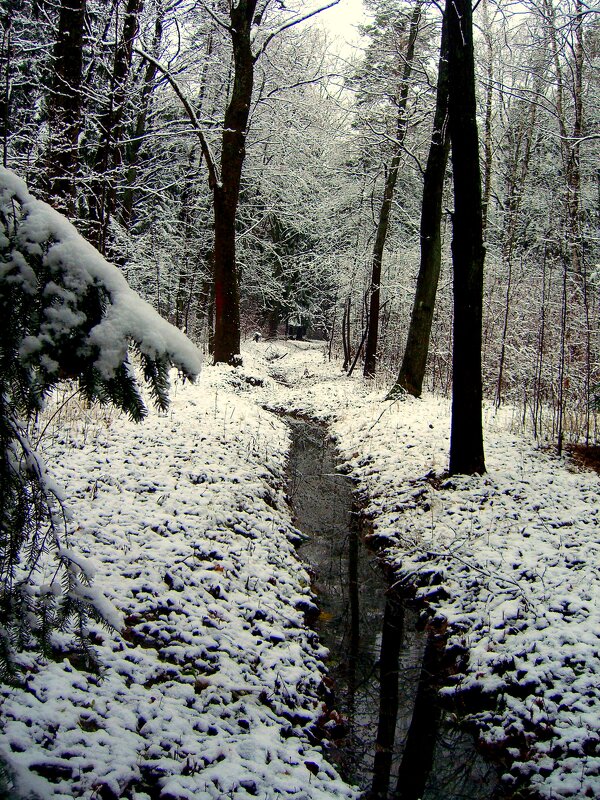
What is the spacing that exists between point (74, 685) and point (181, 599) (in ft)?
4.28

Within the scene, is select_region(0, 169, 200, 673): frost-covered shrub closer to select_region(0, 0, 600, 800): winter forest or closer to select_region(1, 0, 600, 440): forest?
select_region(0, 0, 600, 800): winter forest

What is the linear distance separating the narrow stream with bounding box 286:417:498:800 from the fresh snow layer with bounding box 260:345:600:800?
231mm

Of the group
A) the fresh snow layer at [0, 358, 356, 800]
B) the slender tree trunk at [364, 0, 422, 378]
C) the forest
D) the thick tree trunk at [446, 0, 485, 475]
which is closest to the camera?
the fresh snow layer at [0, 358, 356, 800]

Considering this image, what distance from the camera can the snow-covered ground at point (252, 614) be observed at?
9.41 ft

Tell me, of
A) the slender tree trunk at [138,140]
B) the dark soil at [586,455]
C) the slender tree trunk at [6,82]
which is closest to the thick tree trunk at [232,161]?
the slender tree trunk at [138,140]

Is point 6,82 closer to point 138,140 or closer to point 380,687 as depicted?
point 138,140

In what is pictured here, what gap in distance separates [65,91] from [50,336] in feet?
31.2

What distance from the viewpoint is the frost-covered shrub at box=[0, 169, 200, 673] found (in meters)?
1.63

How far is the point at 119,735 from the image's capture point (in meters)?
2.87

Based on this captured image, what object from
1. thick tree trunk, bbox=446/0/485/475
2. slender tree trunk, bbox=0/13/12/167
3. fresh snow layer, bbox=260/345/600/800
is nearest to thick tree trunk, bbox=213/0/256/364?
slender tree trunk, bbox=0/13/12/167

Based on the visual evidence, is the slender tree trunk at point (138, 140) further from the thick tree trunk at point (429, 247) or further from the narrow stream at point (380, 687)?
the narrow stream at point (380, 687)

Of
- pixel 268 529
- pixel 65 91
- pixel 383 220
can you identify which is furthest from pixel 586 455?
pixel 383 220

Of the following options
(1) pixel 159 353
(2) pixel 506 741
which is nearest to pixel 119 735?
(1) pixel 159 353

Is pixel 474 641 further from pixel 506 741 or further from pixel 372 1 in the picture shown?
pixel 372 1
